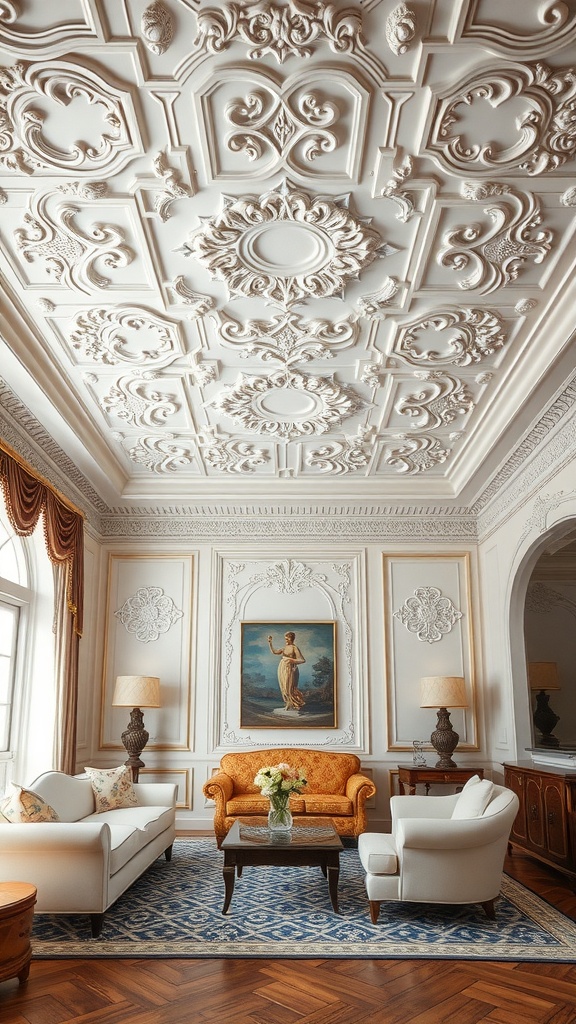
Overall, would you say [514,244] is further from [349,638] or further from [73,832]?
[349,638]

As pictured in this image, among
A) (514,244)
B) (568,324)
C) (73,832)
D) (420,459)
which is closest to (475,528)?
(420,459)

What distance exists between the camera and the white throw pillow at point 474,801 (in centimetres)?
471

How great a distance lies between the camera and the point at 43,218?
12.0 ft

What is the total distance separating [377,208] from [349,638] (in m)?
4.99

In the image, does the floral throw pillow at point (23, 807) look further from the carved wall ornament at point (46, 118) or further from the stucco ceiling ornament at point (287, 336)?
the carved wall ornament at point (46, 118)

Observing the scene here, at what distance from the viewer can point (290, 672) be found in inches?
305

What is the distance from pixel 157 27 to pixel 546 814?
5.38 meters

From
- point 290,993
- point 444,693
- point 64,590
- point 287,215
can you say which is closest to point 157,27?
point 287,215

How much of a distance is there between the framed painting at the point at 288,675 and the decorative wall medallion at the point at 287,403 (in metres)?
2.34

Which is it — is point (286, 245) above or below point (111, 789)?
above

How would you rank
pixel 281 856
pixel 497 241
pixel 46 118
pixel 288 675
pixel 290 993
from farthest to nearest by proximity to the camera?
pixel 288 675
pixel 281 856
pixel 497 241
pixel 290 993
pixel 46 118

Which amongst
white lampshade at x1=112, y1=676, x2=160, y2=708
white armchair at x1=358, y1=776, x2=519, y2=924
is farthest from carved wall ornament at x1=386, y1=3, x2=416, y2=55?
white lampshade at x1=112, y1=676, x2=160, y2=708

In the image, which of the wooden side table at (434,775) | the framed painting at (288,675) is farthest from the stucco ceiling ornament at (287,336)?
the wooden side table at (434,775)

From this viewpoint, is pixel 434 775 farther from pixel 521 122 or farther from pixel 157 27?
→ pixel 157 27
